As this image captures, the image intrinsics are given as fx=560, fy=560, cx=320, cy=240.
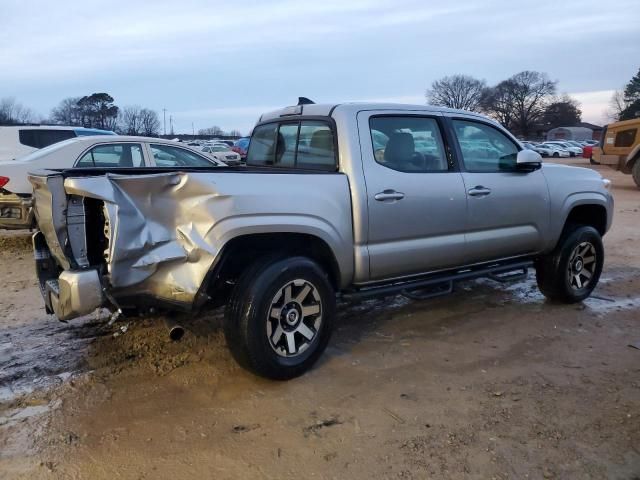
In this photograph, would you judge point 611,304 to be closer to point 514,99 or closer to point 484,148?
point 484,148

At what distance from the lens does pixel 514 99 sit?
106938 millimetres

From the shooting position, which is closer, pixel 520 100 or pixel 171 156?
pixel 171 156

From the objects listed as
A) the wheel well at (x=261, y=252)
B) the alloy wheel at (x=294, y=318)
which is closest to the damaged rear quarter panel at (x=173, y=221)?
the wheel well at (x=261, y=252)

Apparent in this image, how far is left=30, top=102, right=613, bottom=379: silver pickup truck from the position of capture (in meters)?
3.40

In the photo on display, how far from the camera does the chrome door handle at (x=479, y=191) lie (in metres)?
4.79

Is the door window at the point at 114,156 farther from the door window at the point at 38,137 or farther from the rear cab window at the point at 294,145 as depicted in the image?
the door window at the point at 38,137

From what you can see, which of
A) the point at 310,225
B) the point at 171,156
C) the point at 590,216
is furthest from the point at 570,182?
the point at 171,156

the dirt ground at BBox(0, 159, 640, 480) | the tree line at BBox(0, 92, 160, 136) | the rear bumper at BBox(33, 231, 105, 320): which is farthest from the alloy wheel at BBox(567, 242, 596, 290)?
the tree line at BBox(0, 92, 160, 136)

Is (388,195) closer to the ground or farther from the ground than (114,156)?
closer to the ground

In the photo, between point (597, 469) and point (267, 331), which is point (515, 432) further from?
point (267, 331)

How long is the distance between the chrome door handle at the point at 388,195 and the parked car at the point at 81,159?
383cm

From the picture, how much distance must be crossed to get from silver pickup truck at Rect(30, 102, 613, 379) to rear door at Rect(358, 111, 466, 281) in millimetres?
12

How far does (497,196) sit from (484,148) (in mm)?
474

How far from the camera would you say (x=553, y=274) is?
5.66m
